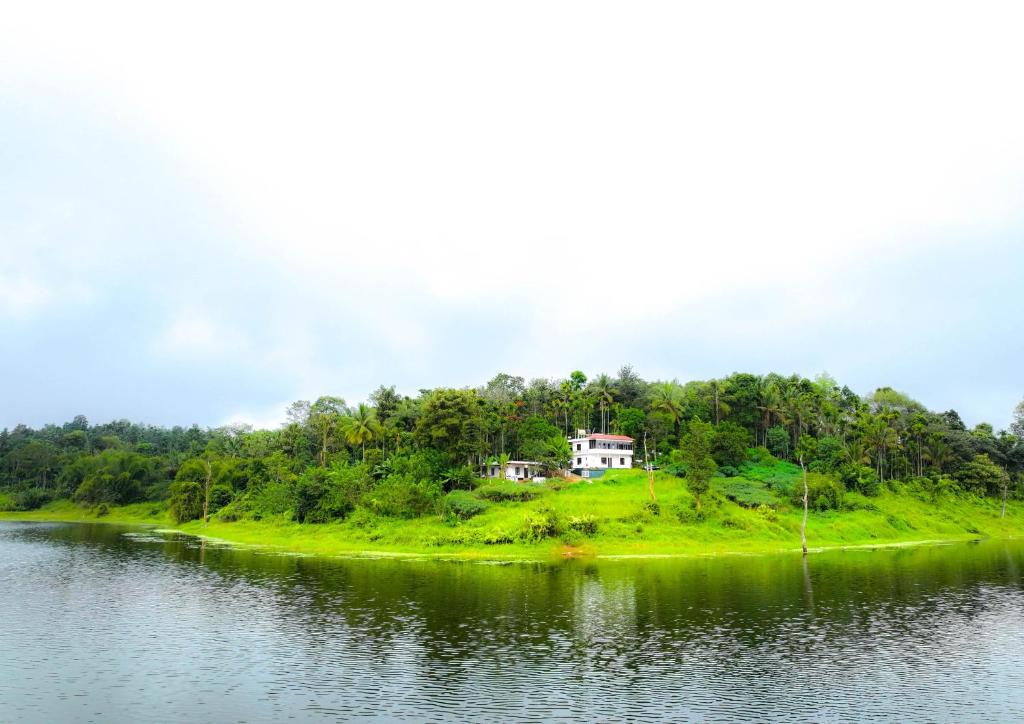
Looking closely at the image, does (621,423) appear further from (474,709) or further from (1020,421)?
(474,709)

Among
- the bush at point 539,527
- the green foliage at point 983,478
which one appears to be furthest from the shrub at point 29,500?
the green foliage at point 983,478

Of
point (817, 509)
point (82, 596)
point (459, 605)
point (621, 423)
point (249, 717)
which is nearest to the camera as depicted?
point (249, 717)

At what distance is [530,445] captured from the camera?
4577 inches

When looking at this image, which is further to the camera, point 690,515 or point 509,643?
point 690,515

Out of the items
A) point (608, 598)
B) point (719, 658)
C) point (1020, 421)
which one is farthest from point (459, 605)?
point (1020, 421)

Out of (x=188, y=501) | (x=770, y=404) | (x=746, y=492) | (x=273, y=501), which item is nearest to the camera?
(x=746, y=492)

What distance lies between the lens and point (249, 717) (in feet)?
89.9

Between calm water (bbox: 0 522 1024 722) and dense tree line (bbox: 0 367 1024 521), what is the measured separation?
110 ft

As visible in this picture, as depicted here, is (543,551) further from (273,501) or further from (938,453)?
(938,453)

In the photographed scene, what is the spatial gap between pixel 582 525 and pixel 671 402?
2214 inches

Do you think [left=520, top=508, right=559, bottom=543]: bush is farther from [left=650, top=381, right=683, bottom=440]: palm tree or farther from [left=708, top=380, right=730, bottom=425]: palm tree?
[left=708, top=380, right=730, bottom=425]: palm tree

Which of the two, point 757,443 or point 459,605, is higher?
point 757,443

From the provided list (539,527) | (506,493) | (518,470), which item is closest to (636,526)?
(539,527)

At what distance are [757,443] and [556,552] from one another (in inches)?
2857
